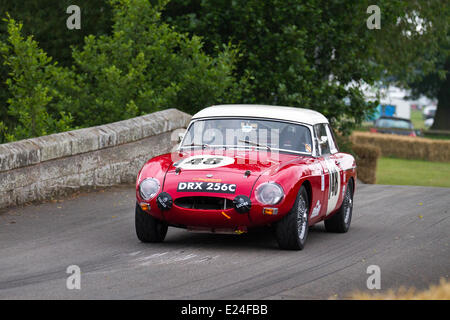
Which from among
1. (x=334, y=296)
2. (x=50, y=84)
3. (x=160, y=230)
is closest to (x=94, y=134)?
(x=50, y=84)

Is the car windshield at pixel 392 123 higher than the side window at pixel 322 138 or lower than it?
lower

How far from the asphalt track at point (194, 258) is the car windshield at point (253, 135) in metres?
1.11

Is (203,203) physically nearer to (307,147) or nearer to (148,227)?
(148,227)

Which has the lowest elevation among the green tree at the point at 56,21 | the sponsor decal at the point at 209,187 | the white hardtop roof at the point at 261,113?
the sponsor decal at the point at 209,187

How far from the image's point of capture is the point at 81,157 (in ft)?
43.6

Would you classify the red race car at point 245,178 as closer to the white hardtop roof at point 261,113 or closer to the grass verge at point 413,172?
the white hardtop roof at point 261,113

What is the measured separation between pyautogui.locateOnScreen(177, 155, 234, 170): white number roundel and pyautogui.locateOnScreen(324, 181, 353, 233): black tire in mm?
2306

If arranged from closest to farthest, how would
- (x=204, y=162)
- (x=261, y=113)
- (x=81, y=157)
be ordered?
(x=204, y=162) < (x=261, y=113) < (x=81, y=157)

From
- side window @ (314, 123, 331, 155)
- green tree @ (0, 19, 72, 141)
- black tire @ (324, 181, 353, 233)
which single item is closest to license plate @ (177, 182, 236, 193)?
side window @ (314, 123, 331, 155)

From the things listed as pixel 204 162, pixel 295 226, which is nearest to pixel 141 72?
pixel 204 162

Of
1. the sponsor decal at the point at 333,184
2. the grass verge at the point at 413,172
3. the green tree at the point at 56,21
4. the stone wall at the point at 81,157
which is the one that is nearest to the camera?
the sponsor decal at the point at 333,184

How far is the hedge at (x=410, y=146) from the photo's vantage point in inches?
1587

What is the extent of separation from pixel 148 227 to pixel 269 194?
1.49 m

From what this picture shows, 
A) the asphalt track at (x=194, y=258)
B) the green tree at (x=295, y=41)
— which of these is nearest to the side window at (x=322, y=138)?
the asphalt track at (x=194, y=258)
